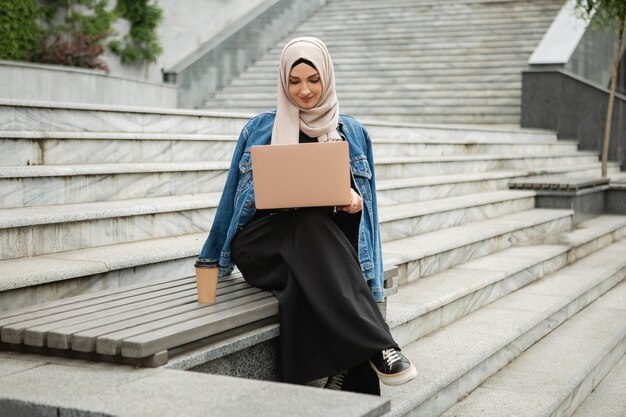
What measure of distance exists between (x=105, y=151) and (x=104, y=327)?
291cm

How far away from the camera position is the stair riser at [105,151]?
203 inches

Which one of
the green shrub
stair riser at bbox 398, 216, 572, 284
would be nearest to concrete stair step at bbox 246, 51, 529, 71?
the green shrub

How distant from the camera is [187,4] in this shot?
17.9 meters

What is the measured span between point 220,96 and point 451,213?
7.64 m

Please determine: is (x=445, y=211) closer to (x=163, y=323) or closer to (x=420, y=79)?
(x=163, y=323)

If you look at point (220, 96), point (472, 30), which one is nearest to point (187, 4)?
point (220, 96)

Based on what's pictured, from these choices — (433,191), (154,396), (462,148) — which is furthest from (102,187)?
(462,148)

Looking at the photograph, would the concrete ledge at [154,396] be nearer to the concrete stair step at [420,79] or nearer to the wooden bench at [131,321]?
the wooden bench at [131,321]

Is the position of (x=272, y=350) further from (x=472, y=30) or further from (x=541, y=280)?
(x=472, y=30)

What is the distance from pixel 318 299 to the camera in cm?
343

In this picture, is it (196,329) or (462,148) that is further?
(462,148)

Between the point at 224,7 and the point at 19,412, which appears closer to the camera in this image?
the point at 19,412

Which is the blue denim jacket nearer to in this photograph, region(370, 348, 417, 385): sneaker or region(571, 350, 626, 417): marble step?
region(370, 348, 417, 385): sneaker

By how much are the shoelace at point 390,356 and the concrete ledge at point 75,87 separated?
8.68 m
